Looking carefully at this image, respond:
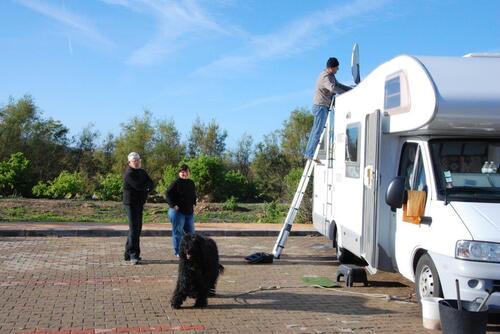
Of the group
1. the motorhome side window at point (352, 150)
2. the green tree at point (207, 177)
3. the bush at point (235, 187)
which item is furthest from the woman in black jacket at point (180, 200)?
the bush at point (235, 187)

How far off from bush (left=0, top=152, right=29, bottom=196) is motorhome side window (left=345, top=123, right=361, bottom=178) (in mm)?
21301

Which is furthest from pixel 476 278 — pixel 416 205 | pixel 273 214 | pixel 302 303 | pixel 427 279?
pixel 273 214

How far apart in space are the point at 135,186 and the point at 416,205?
206 inches

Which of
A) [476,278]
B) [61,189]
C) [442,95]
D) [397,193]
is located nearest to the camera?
[476,278]

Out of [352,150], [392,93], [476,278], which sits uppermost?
[392,93]

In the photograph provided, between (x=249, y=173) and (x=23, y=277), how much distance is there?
32123 mm

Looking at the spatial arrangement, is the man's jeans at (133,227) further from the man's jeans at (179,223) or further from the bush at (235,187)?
the bush at (235,187)

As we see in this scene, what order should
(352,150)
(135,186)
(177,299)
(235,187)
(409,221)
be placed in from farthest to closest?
(235,187) < (135,186) < (352,150) < (177,299) < (409,221)

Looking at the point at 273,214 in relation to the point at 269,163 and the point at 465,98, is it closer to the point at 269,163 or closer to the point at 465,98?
the point at 465,98

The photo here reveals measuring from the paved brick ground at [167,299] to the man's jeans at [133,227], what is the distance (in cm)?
28

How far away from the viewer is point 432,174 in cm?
655

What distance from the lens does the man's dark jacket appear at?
10.0 metres

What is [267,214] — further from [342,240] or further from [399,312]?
[399,312]

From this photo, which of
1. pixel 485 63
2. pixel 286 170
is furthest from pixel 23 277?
pixel 286 170
